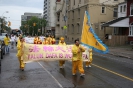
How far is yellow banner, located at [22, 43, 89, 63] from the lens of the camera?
41.4ft

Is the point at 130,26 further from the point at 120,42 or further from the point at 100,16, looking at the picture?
the point at 100,16

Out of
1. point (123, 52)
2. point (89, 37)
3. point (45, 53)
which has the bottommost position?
point (123, 52)

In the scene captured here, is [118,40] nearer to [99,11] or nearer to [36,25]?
[99,11]

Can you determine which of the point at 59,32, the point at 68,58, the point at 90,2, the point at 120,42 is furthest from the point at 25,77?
the point at 59,32

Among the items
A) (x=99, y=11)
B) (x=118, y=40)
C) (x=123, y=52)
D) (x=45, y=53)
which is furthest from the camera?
(x=99, y=11)

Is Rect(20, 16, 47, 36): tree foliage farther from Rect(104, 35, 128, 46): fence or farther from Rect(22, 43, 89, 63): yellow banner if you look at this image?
Rect(22, 43, 89, 63): yellow banner

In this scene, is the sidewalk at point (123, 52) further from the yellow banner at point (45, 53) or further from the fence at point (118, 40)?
the yellow banner at point (45, 53)

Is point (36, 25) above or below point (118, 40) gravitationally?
above

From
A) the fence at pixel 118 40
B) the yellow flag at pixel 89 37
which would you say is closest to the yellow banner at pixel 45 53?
the yellow flag at pixel 89 37

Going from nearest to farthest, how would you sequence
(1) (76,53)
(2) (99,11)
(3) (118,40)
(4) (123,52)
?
(1) (76,53)
(4) (123,52)
(3) (118,40)
(2) (99,11)

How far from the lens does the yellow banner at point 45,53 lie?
12625 millimetres

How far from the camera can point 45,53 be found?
505 inches

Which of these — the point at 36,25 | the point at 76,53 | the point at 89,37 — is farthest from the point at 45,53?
the point at 36,25

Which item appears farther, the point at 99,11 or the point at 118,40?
the point at 99,11
